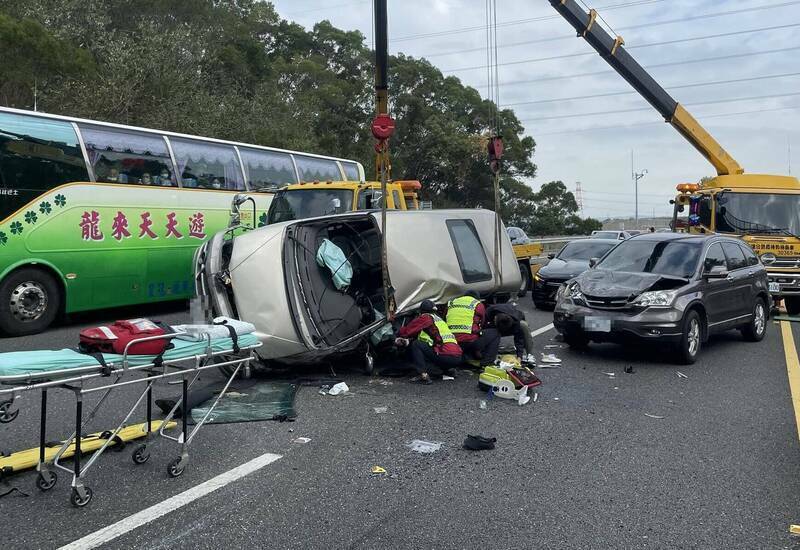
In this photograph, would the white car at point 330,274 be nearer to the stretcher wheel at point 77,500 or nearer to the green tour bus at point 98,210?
the green tour bus at point 98,210

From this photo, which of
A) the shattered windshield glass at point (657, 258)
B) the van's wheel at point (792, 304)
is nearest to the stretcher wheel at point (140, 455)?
the shattered windshield glass at point (657, 258)

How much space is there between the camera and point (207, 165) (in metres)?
12.6

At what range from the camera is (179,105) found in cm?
2175

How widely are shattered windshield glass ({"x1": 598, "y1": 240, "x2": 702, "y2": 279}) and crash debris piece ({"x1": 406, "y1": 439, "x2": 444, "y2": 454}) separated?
200 inches

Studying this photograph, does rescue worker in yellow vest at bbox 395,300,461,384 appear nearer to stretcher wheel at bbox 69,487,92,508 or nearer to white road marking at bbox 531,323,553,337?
white road marking at bbox 531,323,553,337

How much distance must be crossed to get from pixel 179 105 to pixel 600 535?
2113 cm

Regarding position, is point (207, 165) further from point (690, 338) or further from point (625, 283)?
point (690, 338)

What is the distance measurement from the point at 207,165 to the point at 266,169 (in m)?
1.60

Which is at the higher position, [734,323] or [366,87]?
[366,87]

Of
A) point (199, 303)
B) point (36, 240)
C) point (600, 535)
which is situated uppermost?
point (36, 240)

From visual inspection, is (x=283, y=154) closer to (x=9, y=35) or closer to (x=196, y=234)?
(x=196, y=234)

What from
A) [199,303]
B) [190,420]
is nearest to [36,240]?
[199,303]

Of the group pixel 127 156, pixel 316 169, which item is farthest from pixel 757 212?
pixel 127 156

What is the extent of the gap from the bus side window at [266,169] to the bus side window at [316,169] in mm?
294
